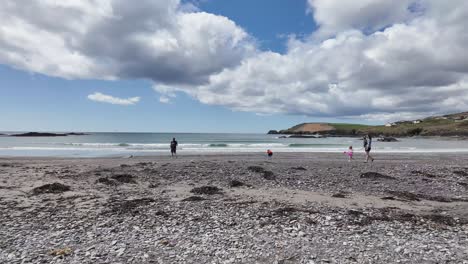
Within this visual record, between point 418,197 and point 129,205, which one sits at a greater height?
point 129,205

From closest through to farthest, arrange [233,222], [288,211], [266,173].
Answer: [233,222], [288,211], [266,173]

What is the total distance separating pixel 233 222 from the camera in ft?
26.9

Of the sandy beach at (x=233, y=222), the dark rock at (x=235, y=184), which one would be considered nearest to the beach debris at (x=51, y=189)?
the sandy beach at (x=233, y=222)

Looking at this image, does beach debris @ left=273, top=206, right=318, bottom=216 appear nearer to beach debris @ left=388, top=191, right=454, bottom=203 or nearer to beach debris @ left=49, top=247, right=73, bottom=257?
beach debris @ left=388, top=191, right=454, bottom=203

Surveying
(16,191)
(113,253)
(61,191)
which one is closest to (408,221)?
(113,253)

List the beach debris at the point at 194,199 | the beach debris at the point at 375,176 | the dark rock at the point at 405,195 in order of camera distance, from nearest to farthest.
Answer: the beach debris at the point at 194,199
the dark rock at the point at 405,195
the beach debris at the point at 375,176

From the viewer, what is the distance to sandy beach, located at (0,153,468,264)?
6.17m

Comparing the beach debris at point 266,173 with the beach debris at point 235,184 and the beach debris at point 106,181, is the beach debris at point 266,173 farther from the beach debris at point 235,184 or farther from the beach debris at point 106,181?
the beach debris at point 106,181

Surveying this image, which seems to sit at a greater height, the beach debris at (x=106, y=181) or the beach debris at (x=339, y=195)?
the beach debris at (x=106, y=181)

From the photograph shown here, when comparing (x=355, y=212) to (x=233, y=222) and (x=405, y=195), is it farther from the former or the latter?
(x=405, y=195)

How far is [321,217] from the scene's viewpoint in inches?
337

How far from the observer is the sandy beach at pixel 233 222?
617 centimetres

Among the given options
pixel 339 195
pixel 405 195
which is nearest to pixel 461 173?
pixel 405 195

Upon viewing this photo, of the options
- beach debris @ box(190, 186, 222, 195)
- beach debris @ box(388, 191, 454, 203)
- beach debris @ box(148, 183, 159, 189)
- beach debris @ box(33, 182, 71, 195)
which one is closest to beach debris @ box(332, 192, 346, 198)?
beach debris @ box(388, 191, 454, 203)
